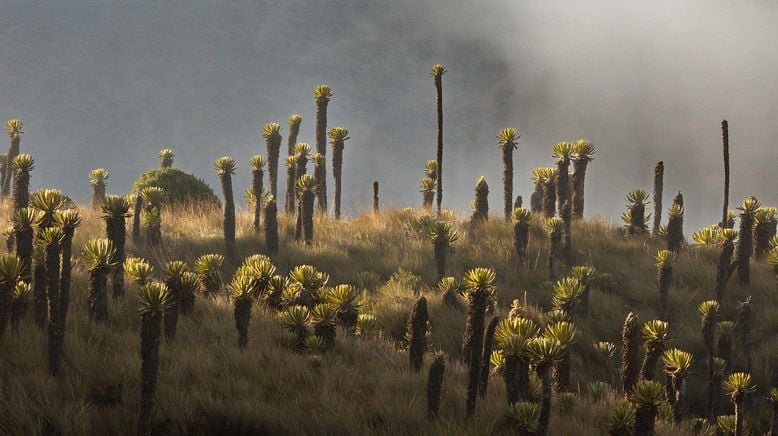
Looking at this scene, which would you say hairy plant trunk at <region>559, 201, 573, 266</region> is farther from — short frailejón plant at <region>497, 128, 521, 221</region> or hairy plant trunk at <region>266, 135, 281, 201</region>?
hairy plant trunk at <region>266, 135, 281, 201</region>

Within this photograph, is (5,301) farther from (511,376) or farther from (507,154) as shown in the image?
(507,154)

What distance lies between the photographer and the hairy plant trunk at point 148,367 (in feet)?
25.0

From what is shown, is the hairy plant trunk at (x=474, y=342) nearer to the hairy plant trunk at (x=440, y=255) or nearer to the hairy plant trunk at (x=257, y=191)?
the hairy plant trunk at (x=440, y=255)

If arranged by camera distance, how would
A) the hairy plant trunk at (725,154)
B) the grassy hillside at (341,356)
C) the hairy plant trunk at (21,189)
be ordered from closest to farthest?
1. the grassy hillside at (341,356)
2. the hairy plant trunk at (21,189)
3. the hairy plant trunk at (725,154)

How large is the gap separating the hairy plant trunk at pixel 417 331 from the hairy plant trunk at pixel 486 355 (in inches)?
29.7

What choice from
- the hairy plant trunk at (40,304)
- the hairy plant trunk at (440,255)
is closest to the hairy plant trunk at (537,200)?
the hairy plant trunk at (440,255)

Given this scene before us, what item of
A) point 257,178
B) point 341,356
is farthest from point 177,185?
point 341,356

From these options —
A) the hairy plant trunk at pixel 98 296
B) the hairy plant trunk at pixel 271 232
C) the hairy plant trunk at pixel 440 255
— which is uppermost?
the hairy plant trunk at pixel 271 232

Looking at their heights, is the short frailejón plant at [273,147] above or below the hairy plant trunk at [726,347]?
above

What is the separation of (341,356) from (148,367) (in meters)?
3.01

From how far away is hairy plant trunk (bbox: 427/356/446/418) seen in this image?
8.40m

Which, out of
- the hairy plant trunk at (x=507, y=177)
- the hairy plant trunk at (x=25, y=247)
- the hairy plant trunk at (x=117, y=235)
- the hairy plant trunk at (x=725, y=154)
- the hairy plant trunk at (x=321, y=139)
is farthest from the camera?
the hairy plant trunk at (x=321, y=139)

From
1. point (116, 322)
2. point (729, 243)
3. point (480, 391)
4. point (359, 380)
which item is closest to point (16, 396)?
point (116, 322)

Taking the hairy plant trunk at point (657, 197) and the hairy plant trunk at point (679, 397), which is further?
the hairy plant trunk at point (657, 197)
